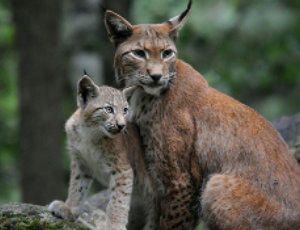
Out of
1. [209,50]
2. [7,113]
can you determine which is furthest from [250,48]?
[7,113]

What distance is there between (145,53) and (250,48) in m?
11.2

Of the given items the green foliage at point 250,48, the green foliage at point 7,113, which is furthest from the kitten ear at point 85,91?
the green foliage at point 7,113

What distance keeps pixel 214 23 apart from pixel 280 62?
327 centimetres

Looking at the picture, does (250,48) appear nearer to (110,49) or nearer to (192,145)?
(110,49)

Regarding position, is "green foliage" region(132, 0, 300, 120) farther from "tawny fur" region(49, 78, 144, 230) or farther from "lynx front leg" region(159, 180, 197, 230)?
"tawny fur" region(49, 78, 144, 230)

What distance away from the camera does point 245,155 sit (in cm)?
1037

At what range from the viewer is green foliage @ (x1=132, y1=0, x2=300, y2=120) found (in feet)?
61.2

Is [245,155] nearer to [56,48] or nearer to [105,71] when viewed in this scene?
[56,48]

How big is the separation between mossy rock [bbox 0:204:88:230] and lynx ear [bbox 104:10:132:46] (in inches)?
77.8

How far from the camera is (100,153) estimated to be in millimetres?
9992

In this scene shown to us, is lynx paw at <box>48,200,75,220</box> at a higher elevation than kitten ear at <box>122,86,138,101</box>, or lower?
lower

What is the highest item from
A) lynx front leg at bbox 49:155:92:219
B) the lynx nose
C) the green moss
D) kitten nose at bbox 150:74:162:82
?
kitten nose at bbox 150:74:162:82

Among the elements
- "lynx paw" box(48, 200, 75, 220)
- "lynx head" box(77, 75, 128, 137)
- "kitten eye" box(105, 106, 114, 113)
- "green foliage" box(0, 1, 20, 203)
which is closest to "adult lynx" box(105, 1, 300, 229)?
"lynx head" box(77, 75, 128, 137)

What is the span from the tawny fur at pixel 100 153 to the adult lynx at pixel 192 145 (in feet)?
1.34
